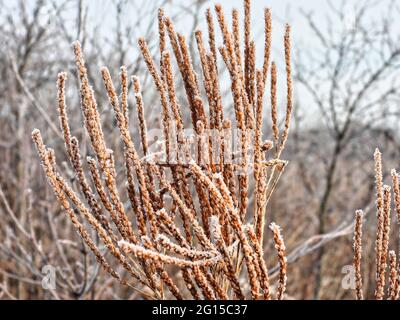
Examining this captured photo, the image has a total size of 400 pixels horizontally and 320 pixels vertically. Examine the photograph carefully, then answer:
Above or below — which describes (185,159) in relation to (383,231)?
above

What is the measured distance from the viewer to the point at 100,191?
1328 millimetres

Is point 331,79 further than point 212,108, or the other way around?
point 331,79

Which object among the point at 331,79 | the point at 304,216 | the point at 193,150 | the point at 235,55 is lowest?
the point at 304,216

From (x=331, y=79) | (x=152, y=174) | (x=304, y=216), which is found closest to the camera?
(x=152, y=174)

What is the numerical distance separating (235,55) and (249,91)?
0.58 ft

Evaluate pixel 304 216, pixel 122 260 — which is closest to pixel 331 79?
pixel 304 216

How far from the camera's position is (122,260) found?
1319mm

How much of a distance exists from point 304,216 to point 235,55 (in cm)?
675

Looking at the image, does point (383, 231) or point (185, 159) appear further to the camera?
point (185, 159)
